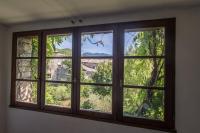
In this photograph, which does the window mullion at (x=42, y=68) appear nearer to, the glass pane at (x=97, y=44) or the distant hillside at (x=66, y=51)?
the distant hillside at (x=66, y=51)

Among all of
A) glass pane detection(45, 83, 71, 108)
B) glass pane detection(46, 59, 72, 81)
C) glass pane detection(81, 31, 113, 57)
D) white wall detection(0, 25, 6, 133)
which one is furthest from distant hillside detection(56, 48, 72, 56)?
white wall detection(0, 25, 6, 133)

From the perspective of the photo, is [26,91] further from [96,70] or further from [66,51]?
[96,70]

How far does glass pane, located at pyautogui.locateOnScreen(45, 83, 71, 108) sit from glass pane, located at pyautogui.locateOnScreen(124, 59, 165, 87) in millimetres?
1066

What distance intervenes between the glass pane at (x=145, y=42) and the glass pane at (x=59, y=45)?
3.33ft

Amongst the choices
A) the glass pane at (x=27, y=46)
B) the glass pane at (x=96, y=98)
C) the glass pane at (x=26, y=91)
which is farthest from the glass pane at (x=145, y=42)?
the glass pane at (x=26, y=91)

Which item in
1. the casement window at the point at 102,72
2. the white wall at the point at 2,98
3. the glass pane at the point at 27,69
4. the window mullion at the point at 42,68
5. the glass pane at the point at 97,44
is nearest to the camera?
the casement window at the point at 102,72

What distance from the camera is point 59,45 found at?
12.1 feet

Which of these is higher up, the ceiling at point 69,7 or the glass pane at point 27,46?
the ceiling at point 69,7

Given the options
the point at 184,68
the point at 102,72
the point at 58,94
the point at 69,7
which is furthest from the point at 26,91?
the point at 184,68

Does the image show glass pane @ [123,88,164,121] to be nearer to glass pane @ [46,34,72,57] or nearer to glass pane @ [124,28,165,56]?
glass pane @ [124,28,165,56]

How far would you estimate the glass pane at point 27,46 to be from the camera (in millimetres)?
3967

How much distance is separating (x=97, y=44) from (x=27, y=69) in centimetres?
158

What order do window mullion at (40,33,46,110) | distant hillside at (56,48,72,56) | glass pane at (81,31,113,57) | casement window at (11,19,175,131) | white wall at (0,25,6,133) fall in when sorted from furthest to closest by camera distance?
white wall at (0,25,6,133), window mullion at (40,33,46,110), distant hillside at (56,48,72,56), glass pane at (81,31,113,57), casement window at (11,19,175,131)

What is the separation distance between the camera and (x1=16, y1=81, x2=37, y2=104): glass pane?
397 centimetres
